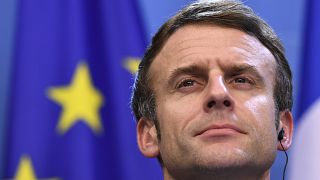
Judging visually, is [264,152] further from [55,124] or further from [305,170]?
[55,124]

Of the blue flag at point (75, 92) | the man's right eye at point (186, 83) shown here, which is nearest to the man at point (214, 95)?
the man's right eye at point (186, 83)

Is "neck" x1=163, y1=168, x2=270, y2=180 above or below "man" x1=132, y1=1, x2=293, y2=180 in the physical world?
below

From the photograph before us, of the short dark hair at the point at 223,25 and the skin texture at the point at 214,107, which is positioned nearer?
the skin texture at the point at 214,107

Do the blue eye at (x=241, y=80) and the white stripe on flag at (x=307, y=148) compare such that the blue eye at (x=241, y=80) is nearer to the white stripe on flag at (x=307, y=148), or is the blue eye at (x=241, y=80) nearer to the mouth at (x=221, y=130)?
the mouth at (x=221, y=130)

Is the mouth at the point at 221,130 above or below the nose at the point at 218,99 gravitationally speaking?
below

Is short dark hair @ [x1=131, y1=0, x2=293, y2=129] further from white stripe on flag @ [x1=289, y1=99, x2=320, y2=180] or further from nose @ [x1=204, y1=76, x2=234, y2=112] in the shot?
white stripe on flag @ [x1=289, y1=99, x2=320, y2=180]

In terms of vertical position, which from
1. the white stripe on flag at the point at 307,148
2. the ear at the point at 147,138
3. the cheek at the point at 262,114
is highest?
the cheek at the point at 262,114

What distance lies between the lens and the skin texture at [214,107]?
1.00 meters

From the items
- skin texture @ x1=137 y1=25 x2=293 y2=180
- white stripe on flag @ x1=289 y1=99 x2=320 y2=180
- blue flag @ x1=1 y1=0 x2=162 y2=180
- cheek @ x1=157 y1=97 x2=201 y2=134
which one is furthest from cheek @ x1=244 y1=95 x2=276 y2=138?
blue flag @ x1=1 y1=0 x2=162 y2=180

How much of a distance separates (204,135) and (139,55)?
599 mm

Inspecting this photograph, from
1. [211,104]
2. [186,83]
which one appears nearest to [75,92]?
[186,83]

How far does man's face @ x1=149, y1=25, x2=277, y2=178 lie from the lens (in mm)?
998

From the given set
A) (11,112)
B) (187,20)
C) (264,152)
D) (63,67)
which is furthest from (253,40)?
(11,112)

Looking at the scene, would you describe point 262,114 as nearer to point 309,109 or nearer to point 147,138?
point 147,138
